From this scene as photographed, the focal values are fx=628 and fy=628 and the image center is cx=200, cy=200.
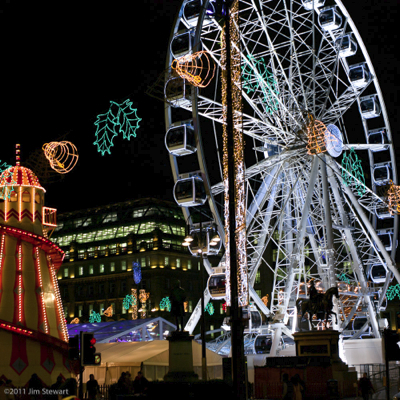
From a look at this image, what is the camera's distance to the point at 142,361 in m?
28.4

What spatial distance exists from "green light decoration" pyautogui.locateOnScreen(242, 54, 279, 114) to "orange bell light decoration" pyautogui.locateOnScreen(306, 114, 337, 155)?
2.18 meters

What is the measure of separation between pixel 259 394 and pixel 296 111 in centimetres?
1552

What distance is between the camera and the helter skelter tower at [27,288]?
2356 centimetres

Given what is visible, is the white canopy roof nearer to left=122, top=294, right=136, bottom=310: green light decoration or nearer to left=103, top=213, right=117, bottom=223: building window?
left=122, top=294, right=136, bottom=310: green light decoration

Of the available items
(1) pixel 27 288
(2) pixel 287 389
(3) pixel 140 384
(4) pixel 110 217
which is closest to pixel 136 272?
(4) pixel 110 217

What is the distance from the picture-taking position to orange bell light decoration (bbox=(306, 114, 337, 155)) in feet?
106

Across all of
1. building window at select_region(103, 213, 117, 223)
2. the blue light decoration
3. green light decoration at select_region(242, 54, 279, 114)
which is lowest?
the blue light decoration

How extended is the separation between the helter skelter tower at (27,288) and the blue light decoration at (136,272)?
59875 mm

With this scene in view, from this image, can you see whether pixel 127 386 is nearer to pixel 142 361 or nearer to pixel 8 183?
pixel 142 361

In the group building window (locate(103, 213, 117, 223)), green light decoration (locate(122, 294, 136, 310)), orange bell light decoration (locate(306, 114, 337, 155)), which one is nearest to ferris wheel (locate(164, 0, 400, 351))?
orange bell light decoration (locate(306, 114, 337, 155))

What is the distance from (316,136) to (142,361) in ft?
46.8

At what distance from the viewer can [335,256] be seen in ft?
113

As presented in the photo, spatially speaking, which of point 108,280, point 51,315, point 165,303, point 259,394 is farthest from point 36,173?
point 108,280

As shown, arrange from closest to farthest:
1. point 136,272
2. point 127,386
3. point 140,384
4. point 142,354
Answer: point 140,384
point 127,386
point 142,354
point 136,272
